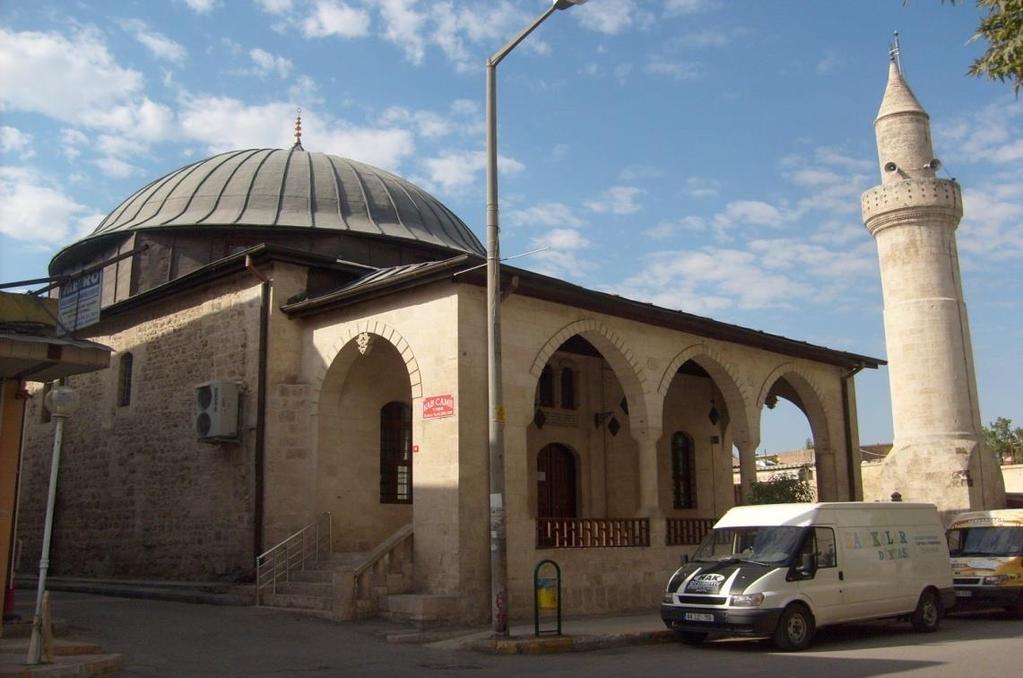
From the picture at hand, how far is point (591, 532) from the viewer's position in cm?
1462

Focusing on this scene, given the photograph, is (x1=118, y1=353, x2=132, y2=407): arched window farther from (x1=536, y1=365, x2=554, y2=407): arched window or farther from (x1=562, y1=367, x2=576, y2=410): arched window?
(x1=562, y1=367, x2=576, y2=410): arched window

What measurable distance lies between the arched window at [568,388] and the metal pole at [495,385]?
341 inches

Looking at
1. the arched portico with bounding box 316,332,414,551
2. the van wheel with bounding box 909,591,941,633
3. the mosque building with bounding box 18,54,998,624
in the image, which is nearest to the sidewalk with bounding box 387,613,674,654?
the mosque building with bounding box 18,54,998,624

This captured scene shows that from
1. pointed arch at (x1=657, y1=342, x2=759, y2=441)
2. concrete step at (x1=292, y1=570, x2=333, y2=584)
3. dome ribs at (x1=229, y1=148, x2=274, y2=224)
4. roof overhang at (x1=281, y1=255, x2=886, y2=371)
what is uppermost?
dome ribs at (x1=229, y1=148, x2=274, y2=224)

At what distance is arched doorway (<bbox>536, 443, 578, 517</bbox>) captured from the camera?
1864cm

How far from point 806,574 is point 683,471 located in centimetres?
1100

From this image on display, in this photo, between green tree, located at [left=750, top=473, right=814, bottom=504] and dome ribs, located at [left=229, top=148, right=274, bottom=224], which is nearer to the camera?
green tree, located at [left=750, top=473, right=814, bottom=504]

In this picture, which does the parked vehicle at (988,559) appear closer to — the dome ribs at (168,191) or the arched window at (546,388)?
the arched window at (546,388)

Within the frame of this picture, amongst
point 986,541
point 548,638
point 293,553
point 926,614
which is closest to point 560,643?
point 548,638

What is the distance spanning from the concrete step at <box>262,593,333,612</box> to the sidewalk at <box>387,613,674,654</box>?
1.95m

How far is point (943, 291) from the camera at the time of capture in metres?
24.5

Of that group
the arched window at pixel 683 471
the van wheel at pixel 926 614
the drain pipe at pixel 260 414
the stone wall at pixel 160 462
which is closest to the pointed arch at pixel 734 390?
the arched window at pixel 683 471

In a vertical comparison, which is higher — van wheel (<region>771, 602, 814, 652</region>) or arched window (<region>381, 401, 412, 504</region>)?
arched window (<region>381, 401, 412, 504</region>)

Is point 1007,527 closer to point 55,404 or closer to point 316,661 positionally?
point 316,661
